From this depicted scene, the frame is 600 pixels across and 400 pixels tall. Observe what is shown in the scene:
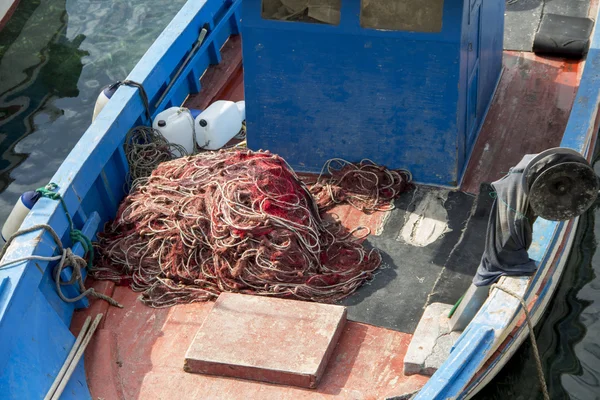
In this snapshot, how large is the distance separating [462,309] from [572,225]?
1980 millimetres

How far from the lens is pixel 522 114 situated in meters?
6.86

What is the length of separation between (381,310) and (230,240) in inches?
42.4

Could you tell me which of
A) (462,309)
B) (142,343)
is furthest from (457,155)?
(142,343)

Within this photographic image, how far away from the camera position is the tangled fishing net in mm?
5164

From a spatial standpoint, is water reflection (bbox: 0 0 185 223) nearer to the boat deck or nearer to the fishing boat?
the fishing boat

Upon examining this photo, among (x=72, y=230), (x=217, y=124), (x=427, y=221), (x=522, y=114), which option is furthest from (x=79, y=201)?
(x=522, y=114)

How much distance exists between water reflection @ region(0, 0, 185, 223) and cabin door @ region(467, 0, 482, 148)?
5065 mm

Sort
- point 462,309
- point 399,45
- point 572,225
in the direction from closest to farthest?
1. point 462,309
2. point 399,45
3. point 572,225

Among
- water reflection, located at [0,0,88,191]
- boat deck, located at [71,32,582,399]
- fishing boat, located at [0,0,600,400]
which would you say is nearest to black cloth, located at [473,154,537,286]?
fishing boat, located at [0,0,600,400]

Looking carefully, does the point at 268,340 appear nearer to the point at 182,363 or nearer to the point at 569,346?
the point at 182,363

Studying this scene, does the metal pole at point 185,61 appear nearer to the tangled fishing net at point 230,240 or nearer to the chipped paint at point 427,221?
the tangled fishing net at point 230,240

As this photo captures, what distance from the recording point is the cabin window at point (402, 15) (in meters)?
5.45

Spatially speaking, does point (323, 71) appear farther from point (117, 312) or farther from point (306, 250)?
point (117, 312)

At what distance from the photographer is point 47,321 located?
4.77 meters
